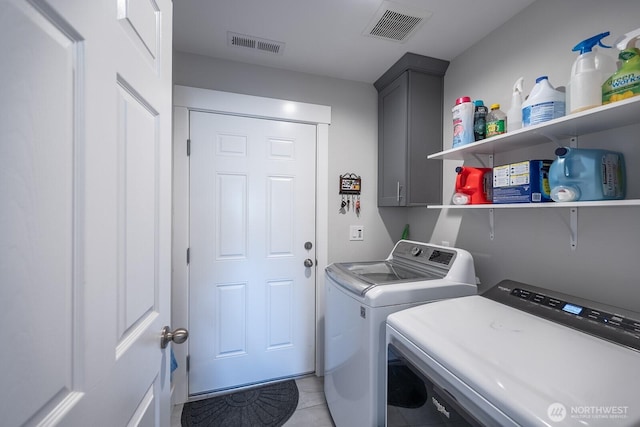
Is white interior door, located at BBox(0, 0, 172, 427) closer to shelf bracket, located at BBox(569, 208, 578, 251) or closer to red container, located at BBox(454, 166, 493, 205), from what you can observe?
red container, located at BBox(454, 166, 493, 205)

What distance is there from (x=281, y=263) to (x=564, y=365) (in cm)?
166

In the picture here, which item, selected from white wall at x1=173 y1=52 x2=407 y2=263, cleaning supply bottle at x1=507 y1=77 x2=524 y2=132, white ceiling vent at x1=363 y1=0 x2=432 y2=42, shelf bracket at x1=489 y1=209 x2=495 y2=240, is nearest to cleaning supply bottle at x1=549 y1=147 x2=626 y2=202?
cleaning supply bottle at x1=507 y1=77 x2=524 y2=132

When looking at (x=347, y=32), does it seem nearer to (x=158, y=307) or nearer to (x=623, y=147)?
(x=623, y=147)

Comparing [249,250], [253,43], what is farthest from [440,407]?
[253,43]

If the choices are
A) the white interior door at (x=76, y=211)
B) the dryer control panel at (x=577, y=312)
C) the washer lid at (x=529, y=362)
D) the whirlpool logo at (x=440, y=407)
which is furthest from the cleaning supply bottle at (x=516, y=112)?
the white interior door at (x=76, y=211)

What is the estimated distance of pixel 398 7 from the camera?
142 cm

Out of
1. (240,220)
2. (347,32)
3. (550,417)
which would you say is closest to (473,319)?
(550,417)

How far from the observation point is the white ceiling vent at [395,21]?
1.44m

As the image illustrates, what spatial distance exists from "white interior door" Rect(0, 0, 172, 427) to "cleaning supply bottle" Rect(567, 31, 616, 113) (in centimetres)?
143

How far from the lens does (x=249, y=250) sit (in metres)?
2.00

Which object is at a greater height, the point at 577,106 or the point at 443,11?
the point at 443,11

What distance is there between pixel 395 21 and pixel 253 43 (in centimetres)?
89

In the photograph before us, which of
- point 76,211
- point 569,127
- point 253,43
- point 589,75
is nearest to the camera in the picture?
point 76,211

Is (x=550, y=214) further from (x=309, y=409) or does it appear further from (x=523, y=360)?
(x=309, y=409)
